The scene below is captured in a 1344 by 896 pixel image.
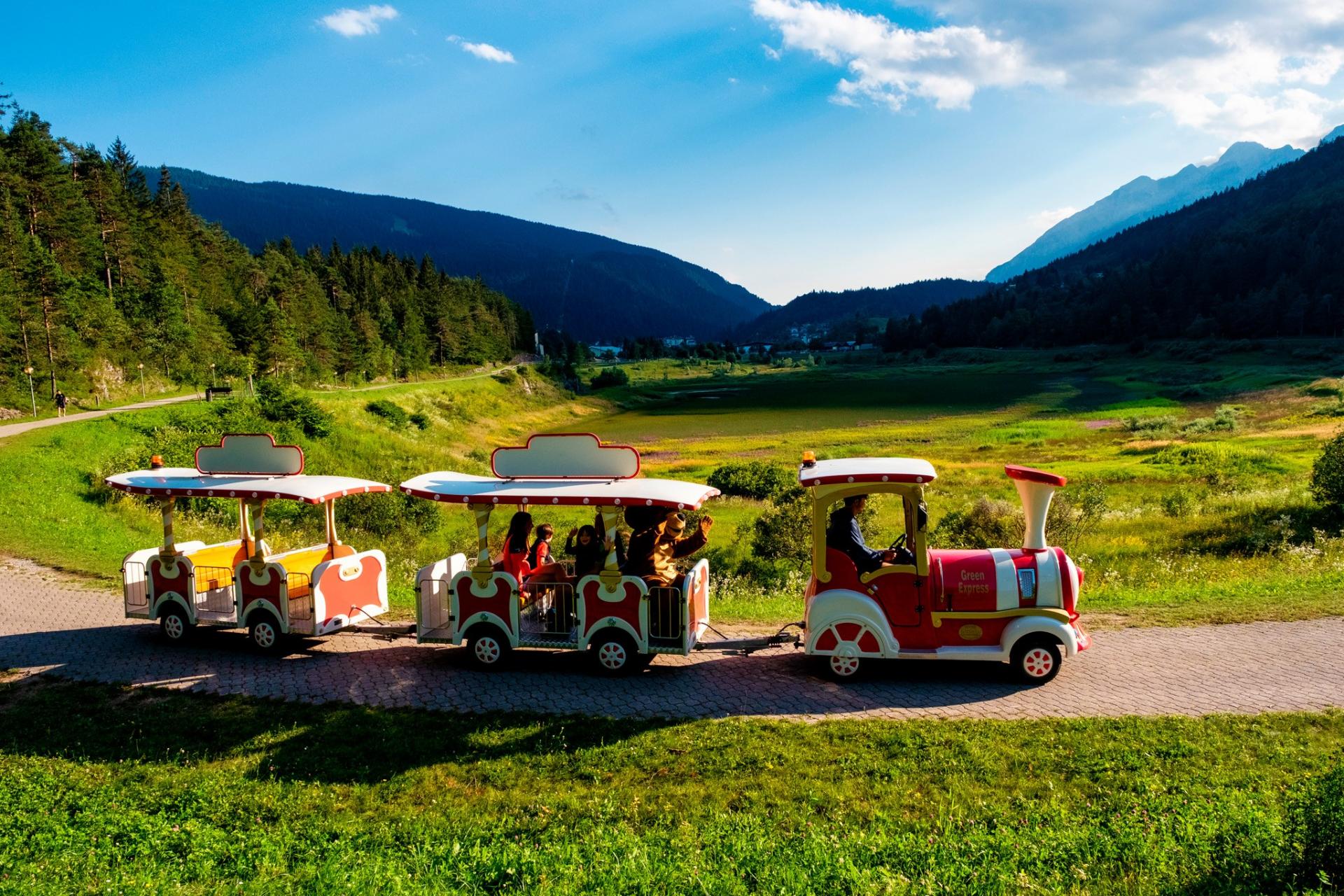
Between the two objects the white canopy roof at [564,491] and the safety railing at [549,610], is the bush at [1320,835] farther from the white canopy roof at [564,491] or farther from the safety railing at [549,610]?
the safety railing at [549,610]

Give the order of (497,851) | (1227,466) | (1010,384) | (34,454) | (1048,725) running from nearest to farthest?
(497,851), (1048,725), (34,454), (1227,466), (1010,384)

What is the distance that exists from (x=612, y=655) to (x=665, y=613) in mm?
1024

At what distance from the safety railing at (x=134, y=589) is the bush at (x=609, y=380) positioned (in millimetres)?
117000

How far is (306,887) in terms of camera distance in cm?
620

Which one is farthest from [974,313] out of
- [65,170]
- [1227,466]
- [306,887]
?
[306,887]

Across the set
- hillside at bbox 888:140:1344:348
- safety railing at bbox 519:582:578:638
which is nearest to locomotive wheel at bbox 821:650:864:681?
safety railing at bbox 519:582:578:638

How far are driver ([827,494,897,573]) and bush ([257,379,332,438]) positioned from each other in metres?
40.7

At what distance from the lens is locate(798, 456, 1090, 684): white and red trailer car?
10.8m

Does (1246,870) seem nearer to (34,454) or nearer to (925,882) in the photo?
(925,882)

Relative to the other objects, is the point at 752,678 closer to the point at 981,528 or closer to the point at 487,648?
the point at 487,648

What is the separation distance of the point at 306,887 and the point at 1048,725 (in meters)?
7.99

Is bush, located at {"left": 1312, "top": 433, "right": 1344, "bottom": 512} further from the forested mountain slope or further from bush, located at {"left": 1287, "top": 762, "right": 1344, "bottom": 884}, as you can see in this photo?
the forested mountain slope

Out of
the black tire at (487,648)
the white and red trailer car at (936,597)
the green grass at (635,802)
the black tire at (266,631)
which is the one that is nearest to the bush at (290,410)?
the black tire at (266,631)

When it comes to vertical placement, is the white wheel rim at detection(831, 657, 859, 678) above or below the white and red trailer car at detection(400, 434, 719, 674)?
below
